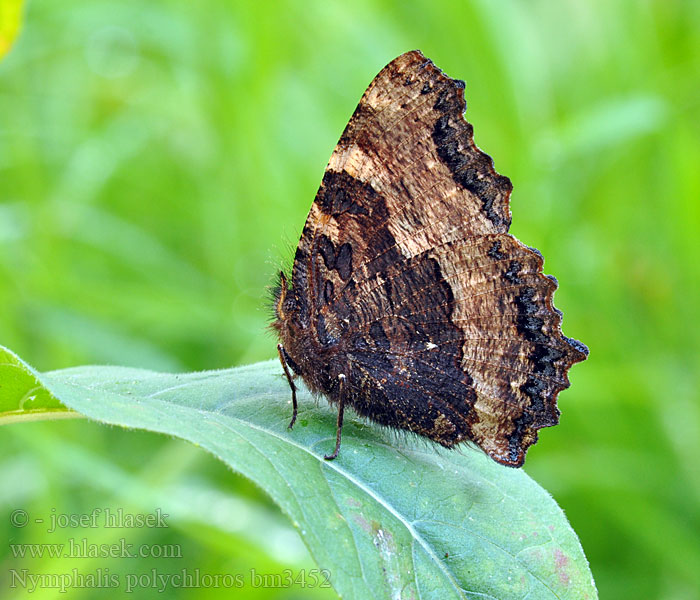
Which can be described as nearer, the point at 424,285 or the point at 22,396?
the point at 22,396

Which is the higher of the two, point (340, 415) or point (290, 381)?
point (290, 381)

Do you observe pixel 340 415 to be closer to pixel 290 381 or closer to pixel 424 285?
pixel 290 381

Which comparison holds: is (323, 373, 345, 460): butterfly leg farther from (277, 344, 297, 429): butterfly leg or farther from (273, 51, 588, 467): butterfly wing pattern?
(277, 344, 297, 429): butterfly leg

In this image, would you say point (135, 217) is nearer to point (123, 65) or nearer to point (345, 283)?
point (123, 65)

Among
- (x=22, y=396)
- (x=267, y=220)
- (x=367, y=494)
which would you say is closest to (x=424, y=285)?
(x=367, y=494)

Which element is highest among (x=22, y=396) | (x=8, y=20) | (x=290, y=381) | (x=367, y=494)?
(x=8, y=20)

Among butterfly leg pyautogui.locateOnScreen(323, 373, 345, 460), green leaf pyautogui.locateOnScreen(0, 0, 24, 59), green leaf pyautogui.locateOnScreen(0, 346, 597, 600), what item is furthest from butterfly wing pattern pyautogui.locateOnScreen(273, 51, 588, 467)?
green leaf pyautogui.locateOnScreen(0, 0, 24, 59)

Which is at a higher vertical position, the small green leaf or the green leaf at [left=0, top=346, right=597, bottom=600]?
the small green leaf
